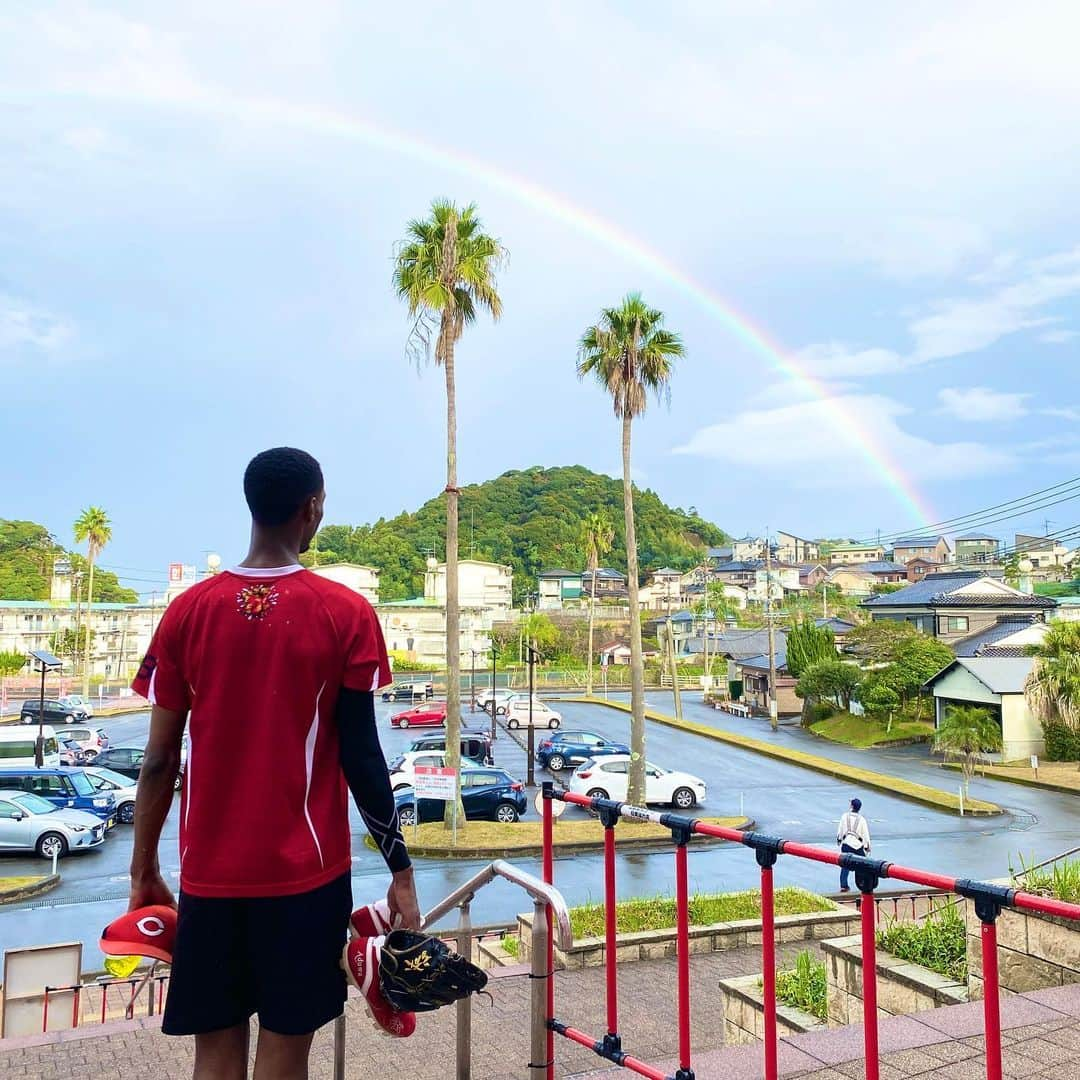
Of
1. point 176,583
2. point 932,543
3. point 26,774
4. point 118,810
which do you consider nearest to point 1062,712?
point 118,810

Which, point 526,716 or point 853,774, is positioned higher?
point 526,716

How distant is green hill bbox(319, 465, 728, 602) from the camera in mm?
111875

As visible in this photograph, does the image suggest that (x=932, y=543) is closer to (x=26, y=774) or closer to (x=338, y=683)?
(x=26, y=774)

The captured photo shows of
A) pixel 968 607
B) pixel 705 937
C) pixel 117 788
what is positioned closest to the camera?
pixel 705 937

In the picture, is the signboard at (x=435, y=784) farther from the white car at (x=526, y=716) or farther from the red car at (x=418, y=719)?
the red car at (x=418, y=719)

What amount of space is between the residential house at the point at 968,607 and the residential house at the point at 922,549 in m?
101

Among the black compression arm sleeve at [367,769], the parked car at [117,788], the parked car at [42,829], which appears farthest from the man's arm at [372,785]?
the parked car at [117,788]

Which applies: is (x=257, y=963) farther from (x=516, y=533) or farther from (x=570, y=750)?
(x=516, y=533)

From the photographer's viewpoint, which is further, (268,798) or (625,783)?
(625,783)

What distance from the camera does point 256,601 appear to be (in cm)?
233

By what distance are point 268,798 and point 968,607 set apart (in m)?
52.9

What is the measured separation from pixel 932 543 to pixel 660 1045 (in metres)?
160

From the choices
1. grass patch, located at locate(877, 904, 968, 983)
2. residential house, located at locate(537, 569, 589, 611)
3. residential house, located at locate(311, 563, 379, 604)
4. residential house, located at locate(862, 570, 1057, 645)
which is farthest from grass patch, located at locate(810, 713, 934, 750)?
residential house, located at locate(537, 569, 589, 611)

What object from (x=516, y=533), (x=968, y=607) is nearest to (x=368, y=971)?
(x=968, y=607)
